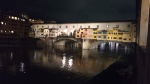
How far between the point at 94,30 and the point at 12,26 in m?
30.4

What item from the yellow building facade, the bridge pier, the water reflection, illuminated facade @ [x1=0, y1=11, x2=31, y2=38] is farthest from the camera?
illuminated facade @ [x1=0, y1=11, x2=31, y2=38]

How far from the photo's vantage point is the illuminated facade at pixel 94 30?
53.5 meters

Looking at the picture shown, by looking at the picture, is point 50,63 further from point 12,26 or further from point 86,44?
point 12,26

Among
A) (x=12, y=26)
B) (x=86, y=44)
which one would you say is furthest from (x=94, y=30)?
(x=12, y=26)

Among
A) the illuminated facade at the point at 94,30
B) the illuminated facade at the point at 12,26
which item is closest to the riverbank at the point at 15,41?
the illuminated facade at the point at 12,26

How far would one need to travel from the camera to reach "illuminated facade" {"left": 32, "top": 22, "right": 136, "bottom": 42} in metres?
53.5

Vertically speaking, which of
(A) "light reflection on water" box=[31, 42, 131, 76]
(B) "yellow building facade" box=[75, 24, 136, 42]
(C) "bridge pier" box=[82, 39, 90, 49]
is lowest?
(A) "light reflection on water" box=[31, 42, 131, 76]

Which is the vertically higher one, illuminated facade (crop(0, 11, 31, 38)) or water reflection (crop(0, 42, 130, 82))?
illuminated facade (crop(0, 11, 31, 38))

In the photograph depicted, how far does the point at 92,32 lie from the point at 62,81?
4505 cm

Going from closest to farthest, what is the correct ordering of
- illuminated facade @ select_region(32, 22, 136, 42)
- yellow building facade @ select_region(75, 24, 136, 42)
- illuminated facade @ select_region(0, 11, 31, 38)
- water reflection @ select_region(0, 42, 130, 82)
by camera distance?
water reflection @ select_region(0, 42, 130, 82)
yellow building facade @ select_region(75, 24, 136, 42)
illuminated facade @ select_region(32, 22, 136, 42)
illuminated facade @ select_region(0, 11, 31, 38)

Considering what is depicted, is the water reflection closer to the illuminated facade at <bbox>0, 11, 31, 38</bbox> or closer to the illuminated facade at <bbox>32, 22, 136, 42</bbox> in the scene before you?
the illuminated facade at <bbox>32, 22, 136, 42</bbox>

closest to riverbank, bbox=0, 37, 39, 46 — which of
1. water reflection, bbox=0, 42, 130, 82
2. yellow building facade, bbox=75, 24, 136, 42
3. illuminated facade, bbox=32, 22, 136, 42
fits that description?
illuminated facade, bbox=32, 22, 136, 42

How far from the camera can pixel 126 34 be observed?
53.3m

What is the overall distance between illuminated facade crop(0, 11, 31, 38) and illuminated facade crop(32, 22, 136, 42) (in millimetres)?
5242
